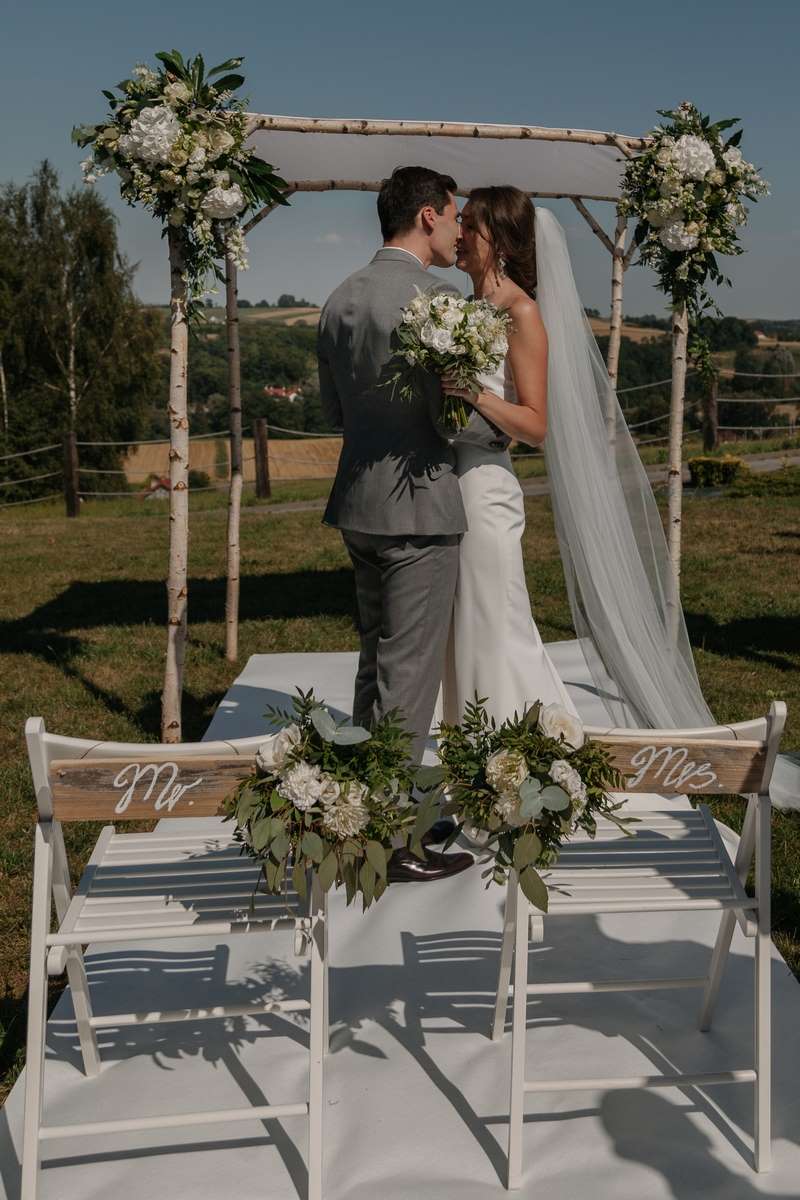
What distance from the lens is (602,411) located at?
4797 mm

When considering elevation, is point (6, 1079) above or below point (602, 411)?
below

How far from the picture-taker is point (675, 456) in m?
5.57

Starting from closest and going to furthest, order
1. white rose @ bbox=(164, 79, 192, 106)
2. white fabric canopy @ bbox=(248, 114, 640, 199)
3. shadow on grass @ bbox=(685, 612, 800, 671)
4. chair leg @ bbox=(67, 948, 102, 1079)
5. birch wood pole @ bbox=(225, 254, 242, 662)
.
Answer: chair leg @ bbox=(67, 948, 102, 1079) → white rose @ bbox=(164, 79, 192, 106) → white fabric canopy @ bbox=(248, 114, 640, 199) → birch wood pole @ bbox=(225, 254, 242, 662) → shadow on grass @ bbox=(685, 612, 800, 671)

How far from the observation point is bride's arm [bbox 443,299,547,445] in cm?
369

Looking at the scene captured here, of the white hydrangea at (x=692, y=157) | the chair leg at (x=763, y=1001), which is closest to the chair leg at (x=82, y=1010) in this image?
the chair leg at (x=763, y=1001)

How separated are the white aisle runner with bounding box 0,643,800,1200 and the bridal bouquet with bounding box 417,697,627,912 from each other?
68 cm

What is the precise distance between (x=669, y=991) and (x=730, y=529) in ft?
30.4

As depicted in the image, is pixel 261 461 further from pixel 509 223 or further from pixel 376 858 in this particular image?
pixel 376 858

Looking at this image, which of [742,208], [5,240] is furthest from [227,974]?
[5,240]

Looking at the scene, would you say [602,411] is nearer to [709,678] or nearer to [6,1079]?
[709,678]

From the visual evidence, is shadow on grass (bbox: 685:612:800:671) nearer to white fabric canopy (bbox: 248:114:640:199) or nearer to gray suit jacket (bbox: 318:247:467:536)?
white fabric canopy (bbox: 248:114:640:199)

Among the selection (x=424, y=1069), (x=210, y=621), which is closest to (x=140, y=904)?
(x=424, y=1069)

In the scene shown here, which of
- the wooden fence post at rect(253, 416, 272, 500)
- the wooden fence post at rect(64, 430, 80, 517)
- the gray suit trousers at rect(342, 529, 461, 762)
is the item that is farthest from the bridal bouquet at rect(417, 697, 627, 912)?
the wooden fence post at rect(64, 430, 80, 517)

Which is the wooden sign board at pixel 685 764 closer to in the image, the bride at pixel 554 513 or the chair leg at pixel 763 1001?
the chair leg at pixel 763 1001
